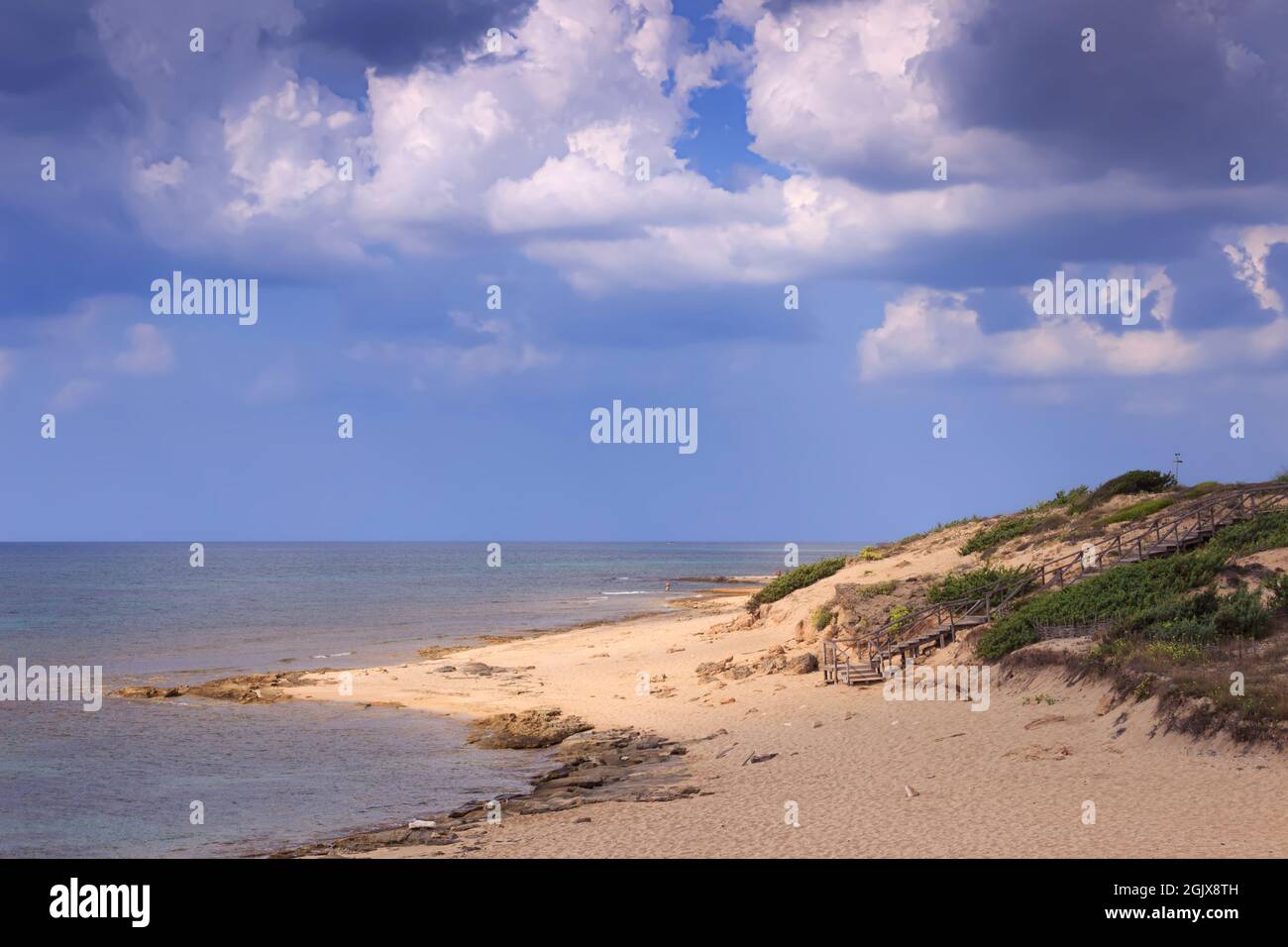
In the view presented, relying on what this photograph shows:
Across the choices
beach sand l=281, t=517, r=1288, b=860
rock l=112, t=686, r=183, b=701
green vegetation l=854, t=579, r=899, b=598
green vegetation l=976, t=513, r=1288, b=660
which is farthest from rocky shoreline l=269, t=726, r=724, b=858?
rock l=112, t=686, r=183, b=701

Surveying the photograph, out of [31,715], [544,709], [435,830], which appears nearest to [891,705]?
[544,709]

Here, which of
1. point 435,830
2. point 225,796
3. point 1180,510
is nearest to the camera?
point 435,830

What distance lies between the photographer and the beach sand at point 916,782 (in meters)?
15.8

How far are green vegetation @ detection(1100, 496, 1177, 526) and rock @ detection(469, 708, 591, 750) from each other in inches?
876

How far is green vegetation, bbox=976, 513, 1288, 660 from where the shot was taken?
76.6 ft

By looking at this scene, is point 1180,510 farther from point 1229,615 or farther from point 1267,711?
point 1267,711

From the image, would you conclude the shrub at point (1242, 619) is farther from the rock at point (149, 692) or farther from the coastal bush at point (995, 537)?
the rock at point (149, 692)

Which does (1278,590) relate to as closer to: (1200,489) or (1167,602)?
(1167,602)

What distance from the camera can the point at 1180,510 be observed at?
36.6m

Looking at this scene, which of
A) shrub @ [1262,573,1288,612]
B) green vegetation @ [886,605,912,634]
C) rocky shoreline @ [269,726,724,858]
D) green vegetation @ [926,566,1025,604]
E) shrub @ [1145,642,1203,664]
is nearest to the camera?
rocky shoreline @ [269,726,724,858]

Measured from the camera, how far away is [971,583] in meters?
32.9

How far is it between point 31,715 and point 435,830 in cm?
2031

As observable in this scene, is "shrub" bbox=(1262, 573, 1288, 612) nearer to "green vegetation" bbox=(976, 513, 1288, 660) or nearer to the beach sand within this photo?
"green vegetation" bbox=(976, 513, 1288, 660)
